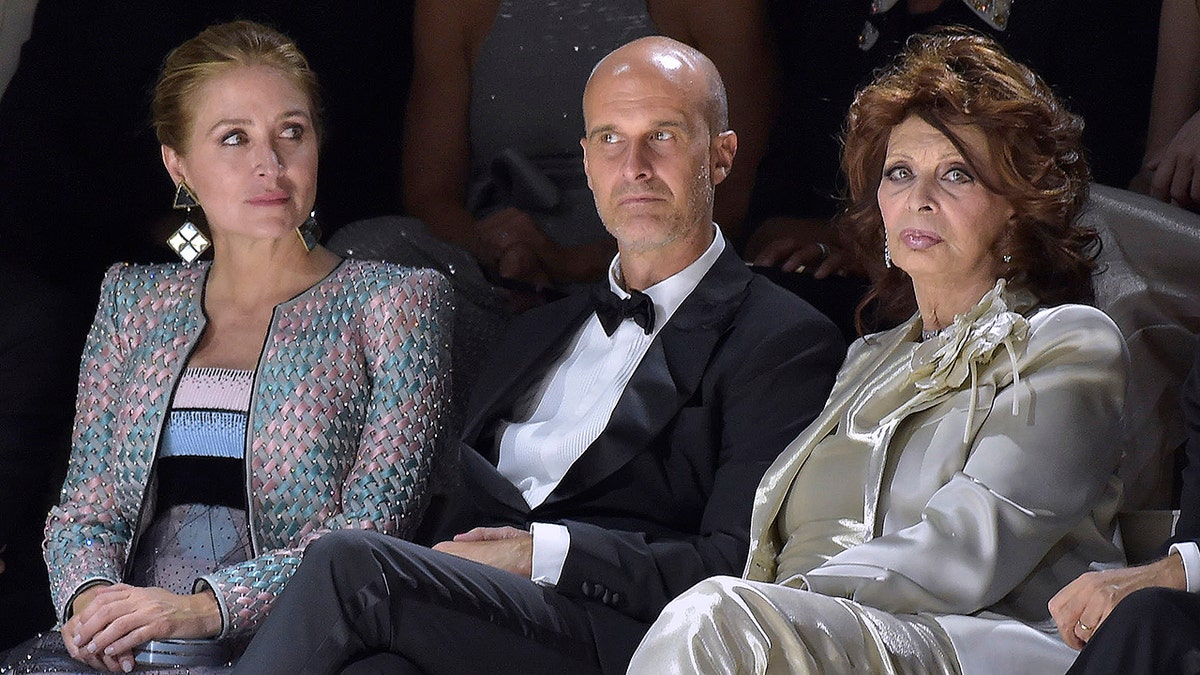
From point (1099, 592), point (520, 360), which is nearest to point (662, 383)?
point (520, 360)

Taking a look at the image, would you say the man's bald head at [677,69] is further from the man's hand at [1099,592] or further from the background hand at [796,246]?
the man's hand at [1099,592]

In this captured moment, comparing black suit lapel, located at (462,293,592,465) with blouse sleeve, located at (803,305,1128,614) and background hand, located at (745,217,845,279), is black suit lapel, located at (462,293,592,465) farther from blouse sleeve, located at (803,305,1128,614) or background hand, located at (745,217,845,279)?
blouse sleeve, located at (803,305,1128,614)

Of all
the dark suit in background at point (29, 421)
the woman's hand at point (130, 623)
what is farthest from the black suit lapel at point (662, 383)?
the dark suit in background at point (29, 421)

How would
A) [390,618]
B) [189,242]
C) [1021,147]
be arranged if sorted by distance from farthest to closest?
[189,242]
[1021,147]
[390,618]

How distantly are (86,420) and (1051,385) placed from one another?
1633 mm

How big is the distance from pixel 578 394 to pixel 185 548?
70 centimetres

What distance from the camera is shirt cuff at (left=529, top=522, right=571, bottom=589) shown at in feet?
7.27

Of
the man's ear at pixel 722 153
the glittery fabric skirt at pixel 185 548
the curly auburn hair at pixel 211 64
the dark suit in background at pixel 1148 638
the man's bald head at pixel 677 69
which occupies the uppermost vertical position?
the curly auburn hair at pixel 211 64

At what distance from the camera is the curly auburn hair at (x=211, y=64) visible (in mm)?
2764

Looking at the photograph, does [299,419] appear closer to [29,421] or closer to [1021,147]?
[29,421]

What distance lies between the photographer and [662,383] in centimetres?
240

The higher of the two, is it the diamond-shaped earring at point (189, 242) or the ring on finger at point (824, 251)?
the diamond-shaped earring at point (189, 242)

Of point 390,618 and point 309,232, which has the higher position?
point 309,232

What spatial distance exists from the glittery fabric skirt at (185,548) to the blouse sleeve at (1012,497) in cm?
108
